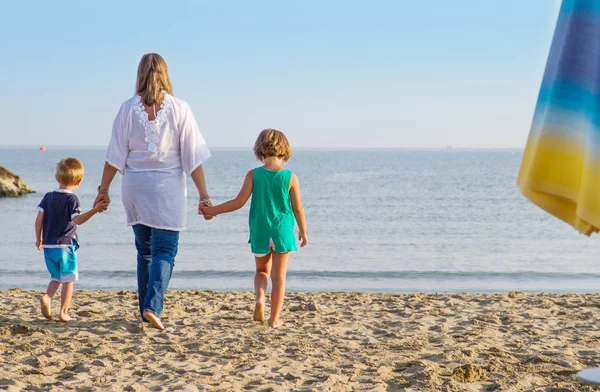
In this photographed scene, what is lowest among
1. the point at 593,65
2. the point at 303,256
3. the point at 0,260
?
the point at 0,260

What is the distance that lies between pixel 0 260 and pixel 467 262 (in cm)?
924

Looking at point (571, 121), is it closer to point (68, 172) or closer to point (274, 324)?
point (274, 324)

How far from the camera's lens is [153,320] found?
6133 mm

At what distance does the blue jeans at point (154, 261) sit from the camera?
5.96 meters

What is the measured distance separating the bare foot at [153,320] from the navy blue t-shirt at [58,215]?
41.5 inches

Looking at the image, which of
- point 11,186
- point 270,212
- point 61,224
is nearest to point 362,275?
point 270,212

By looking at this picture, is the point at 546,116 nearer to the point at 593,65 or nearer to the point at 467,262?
the point at 593,65

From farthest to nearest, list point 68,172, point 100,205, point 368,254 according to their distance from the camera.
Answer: point 368,254, point 68,172, point 100,205

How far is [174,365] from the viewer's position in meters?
5.11

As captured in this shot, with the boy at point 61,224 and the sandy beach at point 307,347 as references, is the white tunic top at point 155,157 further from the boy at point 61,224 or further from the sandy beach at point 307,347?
the sandy beach at point 307,347

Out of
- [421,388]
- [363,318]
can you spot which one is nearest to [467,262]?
[363,318]

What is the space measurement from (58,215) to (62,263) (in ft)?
1.40

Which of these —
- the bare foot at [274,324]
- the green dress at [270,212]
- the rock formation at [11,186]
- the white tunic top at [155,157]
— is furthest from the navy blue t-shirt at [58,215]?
the rock formation at [11,186]

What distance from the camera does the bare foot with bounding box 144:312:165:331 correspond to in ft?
20.1
